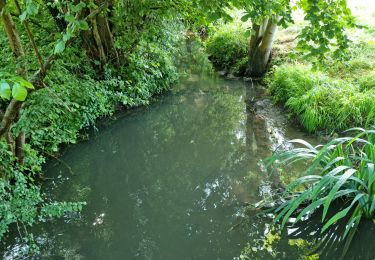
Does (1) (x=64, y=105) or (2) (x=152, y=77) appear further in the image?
(2) (x=152, y=77)

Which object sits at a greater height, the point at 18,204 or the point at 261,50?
the point at 261,50

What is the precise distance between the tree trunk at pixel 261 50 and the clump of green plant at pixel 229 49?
0.50 metres

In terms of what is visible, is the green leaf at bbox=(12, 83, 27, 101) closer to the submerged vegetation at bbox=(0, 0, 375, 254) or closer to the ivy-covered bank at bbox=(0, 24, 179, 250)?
the submerged vegetation at bbox=(0, 0, 375, 254)

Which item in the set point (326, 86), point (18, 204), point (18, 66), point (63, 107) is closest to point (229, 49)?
point (326, 86)

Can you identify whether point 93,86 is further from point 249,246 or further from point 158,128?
point 249,246

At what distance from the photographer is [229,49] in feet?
33.1

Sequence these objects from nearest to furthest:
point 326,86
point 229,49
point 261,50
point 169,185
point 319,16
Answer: point 319,16 → point 169,185 → point 326,86 → point 261,50 → point 229,49

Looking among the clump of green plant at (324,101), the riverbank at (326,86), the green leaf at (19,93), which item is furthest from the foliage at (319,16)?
the clump of green plant at (324,101)

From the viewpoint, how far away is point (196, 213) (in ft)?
12.8

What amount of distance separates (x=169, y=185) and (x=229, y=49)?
663 centimetres

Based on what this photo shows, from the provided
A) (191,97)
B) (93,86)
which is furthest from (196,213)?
(191,97)

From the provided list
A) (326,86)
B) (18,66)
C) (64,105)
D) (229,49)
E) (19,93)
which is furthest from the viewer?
(229,49)

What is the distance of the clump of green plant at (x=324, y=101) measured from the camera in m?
5.46

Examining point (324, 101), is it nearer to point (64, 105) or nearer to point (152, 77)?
point (152, 77)
